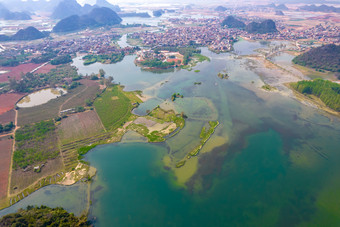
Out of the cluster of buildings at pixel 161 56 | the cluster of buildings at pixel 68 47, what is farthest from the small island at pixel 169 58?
the cluster of buildings at pixel 68 47

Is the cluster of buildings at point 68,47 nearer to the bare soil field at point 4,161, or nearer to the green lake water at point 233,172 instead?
the green lake water at point 233,172

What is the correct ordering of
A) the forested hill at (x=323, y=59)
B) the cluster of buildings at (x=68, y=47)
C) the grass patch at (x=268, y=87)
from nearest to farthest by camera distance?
the grass patch at (x=268, y=87) → the forested hill at (x=323, y=59) → the cluster of buildings at (x=68, y=47)

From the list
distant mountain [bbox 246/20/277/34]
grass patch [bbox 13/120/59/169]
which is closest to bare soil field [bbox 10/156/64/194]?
grass patch [bbox 13/120/59/169]

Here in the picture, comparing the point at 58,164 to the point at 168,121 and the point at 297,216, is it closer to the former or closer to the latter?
the point at 168,121

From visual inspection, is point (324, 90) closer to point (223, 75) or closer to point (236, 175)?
point (223, 75)

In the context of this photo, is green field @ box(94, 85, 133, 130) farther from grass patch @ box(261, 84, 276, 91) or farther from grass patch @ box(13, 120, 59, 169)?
grass patch @ box(261, 84, 276, 91)

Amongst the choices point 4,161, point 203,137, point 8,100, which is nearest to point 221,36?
point 203,137
